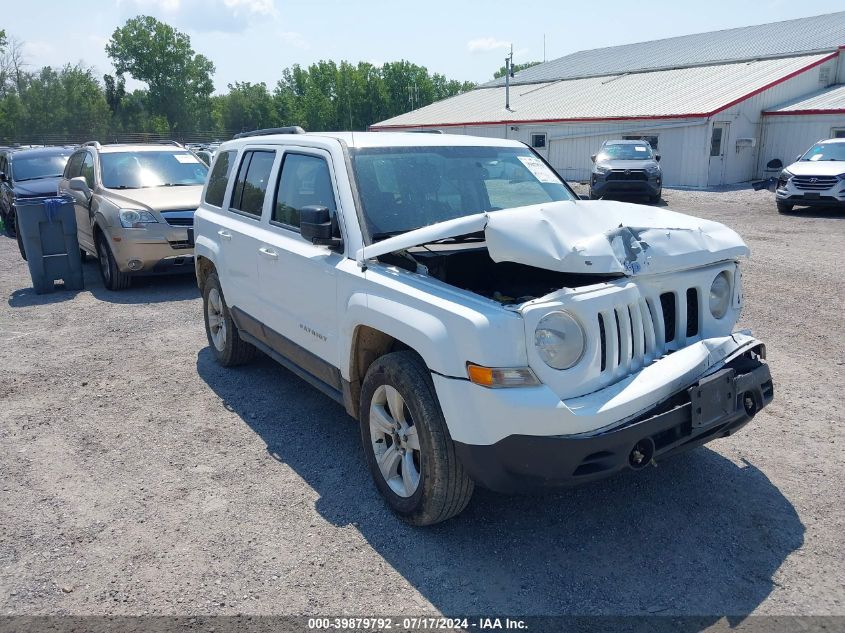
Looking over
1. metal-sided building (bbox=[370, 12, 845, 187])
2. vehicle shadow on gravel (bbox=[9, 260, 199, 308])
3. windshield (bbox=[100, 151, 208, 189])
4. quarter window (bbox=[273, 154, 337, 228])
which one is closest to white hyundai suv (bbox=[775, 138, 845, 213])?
metal-sided building (bbox=[370, 12, 845, 187])

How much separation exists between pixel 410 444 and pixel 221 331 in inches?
127

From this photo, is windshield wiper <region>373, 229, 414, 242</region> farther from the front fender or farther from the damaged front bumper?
the damaged front bumper

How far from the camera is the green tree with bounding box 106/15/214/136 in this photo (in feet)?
303

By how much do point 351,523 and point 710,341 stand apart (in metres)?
2.09

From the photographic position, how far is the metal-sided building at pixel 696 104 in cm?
2494

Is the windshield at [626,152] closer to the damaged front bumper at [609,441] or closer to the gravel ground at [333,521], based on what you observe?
the gravel ground at [333,521]

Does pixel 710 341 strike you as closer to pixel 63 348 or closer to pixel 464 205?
pixel 464 205

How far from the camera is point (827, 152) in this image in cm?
1727

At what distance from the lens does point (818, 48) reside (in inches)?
1163

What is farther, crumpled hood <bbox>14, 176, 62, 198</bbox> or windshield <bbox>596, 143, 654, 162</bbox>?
windshield <bbox>596, 143, 654, 162</bbox>

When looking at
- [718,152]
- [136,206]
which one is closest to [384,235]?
[136,206]

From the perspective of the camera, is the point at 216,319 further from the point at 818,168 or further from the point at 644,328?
the point at 818,168

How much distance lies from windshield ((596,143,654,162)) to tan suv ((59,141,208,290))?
41.6 ft

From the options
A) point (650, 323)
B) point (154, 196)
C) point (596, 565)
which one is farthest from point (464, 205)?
point (154, 196)
